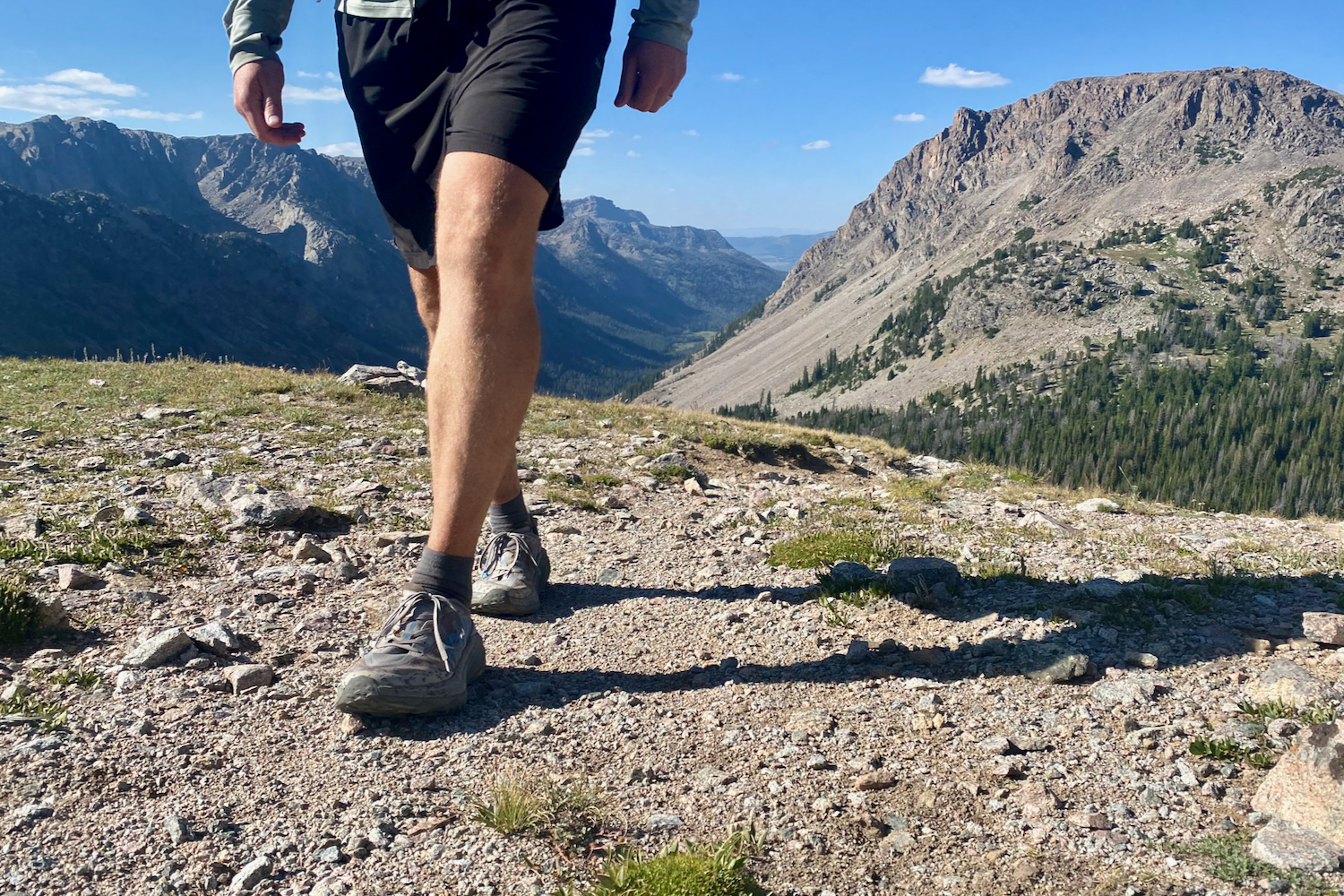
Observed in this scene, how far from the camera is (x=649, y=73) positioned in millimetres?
4152

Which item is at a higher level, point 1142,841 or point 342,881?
point 1142,841

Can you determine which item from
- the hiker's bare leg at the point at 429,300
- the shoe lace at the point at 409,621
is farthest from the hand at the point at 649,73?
the shoe lace at the point at 409,621

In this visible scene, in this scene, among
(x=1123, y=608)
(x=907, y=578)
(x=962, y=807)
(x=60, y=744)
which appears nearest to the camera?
(x=962, y=807)

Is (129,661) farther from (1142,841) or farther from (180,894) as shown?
(1142,841)

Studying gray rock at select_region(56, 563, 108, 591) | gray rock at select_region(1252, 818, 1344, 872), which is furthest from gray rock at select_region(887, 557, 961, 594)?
gray rock at select_region(56, 563, 108, 591)

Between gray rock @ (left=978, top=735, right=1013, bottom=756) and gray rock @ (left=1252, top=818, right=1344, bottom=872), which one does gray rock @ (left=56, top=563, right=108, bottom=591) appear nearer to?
gray rock @ (left=978, top=735, right=1013, bottom=756)

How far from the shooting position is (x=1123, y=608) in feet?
15.1

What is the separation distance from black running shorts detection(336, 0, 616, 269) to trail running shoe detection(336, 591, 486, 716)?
1.89m

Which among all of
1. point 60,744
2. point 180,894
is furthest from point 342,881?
point 60,744

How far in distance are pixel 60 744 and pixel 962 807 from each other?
3.40m

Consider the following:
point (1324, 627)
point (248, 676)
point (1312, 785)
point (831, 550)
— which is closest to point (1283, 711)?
point (1312, 785)

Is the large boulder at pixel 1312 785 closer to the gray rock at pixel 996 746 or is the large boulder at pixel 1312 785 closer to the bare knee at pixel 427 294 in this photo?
the gray rock at pixel 996 746

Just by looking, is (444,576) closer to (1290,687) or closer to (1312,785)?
(1312,785)

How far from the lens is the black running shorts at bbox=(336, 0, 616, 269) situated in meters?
3.35
